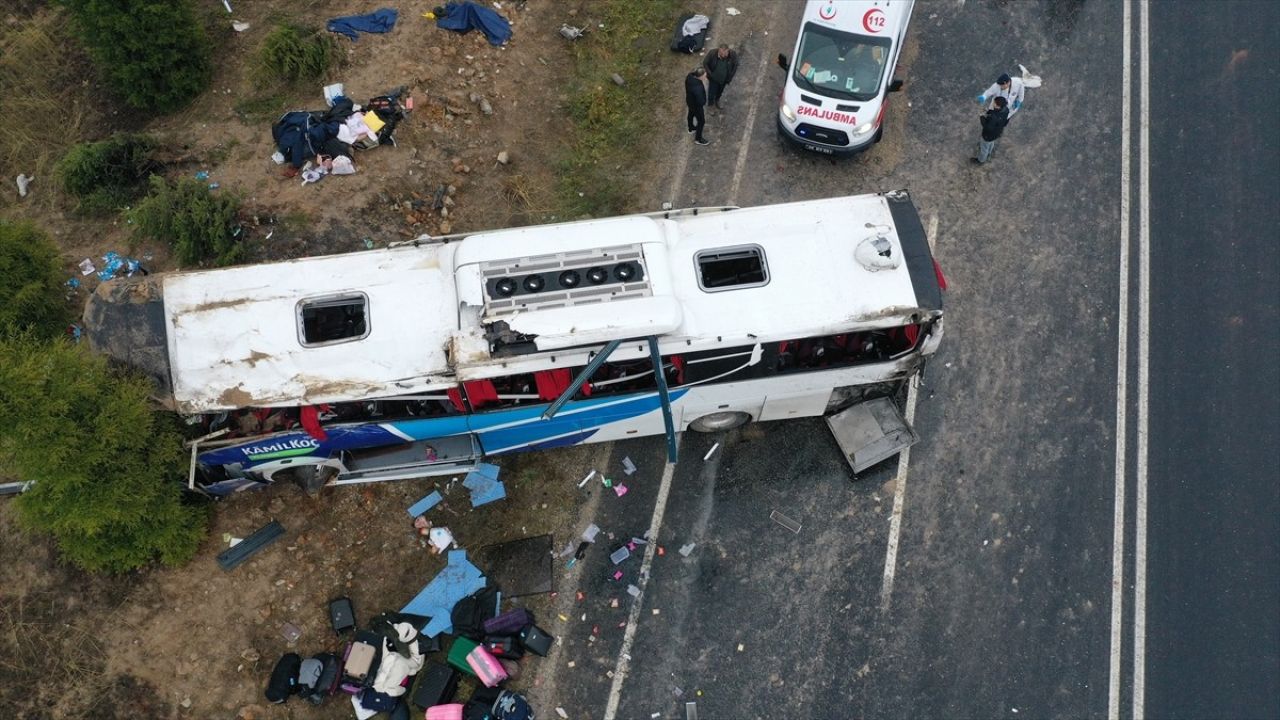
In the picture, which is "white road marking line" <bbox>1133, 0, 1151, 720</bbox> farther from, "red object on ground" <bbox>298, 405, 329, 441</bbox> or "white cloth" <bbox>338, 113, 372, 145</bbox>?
"white cloth" <bbox>338, 113, 372, 145</bbox>

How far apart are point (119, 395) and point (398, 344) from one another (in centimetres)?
299

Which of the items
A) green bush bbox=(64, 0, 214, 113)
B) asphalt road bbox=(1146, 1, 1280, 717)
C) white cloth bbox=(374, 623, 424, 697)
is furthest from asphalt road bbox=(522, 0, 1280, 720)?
green bush bbox=(64, 0, 214, 113)

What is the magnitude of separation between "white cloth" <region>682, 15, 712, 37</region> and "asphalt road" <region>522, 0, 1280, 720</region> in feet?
5.62

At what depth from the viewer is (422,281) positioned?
9250 millimetres

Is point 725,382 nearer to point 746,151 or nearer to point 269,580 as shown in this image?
point 746,151

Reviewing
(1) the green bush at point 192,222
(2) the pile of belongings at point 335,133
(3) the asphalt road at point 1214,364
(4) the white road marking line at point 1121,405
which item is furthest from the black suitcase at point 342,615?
(3) the asphalt road at point 1214,364

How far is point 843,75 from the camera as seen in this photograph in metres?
11.9

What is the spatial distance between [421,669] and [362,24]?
992cm

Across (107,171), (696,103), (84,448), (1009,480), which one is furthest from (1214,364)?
(107,171)

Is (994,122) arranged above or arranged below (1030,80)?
above

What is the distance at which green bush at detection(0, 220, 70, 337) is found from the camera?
10.3 metres

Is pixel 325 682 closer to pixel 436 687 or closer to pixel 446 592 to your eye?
pixel 436 687

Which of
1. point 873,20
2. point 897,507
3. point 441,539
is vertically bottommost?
point 441,539

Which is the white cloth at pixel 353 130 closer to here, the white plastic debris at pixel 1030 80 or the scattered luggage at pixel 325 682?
the scattered luggage at pixel 325 682
